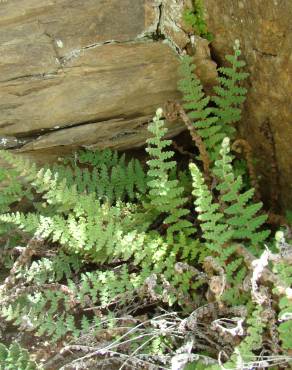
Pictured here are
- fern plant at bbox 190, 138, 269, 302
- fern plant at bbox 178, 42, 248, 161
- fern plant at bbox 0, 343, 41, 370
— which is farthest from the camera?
fern plant at bbox 178, 42, 248, 161

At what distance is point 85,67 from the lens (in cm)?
→ 342

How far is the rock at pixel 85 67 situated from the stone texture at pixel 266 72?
21 centimetres

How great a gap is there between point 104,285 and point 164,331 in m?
0.50

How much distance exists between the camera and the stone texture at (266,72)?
306 cm

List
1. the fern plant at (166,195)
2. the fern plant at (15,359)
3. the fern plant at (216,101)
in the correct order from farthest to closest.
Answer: the fern plant at (216,101)
the fern plant at (166,195)
the fern plant at (15,359)

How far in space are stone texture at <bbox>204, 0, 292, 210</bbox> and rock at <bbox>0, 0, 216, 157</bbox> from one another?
0.69 feet

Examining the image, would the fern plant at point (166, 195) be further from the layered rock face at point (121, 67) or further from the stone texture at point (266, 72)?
the stone texture at point (266, 72)

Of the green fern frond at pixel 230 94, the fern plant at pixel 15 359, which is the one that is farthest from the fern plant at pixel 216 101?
the fern plant at pixel 15 359

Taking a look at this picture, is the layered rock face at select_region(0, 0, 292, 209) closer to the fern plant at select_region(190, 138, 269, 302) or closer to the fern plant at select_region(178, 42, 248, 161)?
the fern plant at select_region(178, 42, 248, 161)

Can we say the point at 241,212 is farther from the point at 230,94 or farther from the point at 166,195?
the point at 230,94

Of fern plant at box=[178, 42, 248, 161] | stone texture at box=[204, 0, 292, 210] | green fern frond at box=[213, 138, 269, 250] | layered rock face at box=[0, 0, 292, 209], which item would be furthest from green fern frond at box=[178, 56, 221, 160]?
green fern frond at box=[213, 138, 269, 250]

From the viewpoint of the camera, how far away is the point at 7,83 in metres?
3.43

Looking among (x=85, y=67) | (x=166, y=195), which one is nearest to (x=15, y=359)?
(x=166, y=195)

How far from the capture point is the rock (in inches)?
130
